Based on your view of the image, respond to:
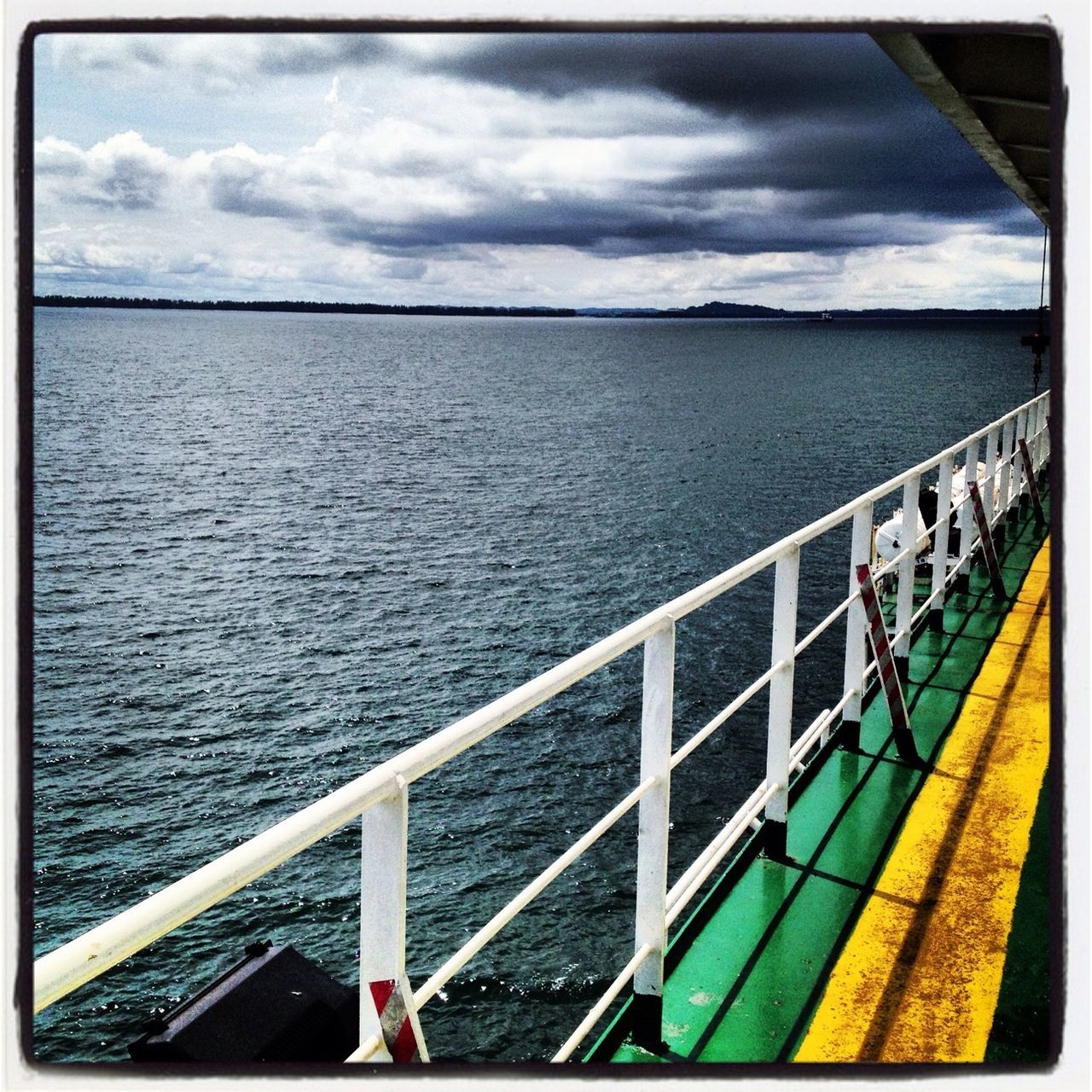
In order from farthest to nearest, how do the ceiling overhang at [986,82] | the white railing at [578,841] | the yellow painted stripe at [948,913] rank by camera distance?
the ceiling overhang at [986,82] → the yellow painted stripe at [948,913] → the white railing at [578,841]

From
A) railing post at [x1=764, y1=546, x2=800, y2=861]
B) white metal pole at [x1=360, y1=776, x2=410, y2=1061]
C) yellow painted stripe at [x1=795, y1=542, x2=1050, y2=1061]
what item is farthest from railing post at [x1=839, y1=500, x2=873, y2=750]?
white metal pole at [x1=360, y1=776, x2=410, y2=1061]

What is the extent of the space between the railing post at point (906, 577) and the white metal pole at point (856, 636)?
15.5 inches

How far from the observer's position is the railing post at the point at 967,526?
6.75 metres

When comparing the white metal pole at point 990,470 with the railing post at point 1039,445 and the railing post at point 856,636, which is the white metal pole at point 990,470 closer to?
the railing post at point 856,636

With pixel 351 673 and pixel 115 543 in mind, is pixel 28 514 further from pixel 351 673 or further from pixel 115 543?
pixel 115 543

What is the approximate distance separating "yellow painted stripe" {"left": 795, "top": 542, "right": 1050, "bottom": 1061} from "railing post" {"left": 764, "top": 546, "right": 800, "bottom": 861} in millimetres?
387

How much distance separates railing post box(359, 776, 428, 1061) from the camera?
1.50 metres

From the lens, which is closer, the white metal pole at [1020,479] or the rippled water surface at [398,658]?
the white metal pole at [1020,479]

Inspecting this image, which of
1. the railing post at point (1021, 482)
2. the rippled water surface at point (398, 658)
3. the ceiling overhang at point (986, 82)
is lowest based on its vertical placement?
the rippled water surface at point (398, 658)

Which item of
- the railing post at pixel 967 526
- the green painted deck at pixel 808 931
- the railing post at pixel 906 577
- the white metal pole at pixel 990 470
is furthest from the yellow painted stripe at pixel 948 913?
the white metal pole at pixel 990 470

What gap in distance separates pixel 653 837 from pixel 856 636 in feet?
6.49

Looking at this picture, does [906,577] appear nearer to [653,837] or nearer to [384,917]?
[653,837]

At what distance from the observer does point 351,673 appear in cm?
1783

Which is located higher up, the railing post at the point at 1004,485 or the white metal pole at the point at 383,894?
the railing post at the point at 1004,485
